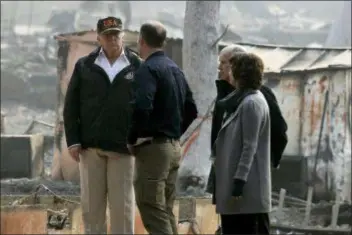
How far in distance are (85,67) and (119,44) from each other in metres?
0.28

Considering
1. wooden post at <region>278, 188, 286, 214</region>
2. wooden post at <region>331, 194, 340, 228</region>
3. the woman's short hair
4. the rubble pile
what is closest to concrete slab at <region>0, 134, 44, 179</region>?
the rubble pile

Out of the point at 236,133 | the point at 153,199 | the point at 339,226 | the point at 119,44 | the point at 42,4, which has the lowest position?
the point at 339,226

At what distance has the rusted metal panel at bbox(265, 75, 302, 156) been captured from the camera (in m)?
16.5

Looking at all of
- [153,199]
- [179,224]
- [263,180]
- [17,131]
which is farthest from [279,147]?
[17,131]

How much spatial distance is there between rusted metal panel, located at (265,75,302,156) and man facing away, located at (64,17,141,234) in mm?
9792

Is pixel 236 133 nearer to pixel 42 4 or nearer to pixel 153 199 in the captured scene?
pixel 153 199

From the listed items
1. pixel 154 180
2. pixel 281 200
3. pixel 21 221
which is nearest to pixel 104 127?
pixel 154 180

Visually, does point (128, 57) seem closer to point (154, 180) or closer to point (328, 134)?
point (154, 180)

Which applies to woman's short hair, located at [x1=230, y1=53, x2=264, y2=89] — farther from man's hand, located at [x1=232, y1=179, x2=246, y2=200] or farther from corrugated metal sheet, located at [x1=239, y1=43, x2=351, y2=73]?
corrugated metal sheet, located at [x1=239, y1=43, x2=351, y2=73]

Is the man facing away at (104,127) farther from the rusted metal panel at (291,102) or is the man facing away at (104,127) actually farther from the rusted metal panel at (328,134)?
the rusted metal panel at (291,102)

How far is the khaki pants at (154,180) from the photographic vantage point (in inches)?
262

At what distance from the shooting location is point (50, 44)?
35.2 metres

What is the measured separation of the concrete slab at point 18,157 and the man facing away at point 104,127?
9.73 m

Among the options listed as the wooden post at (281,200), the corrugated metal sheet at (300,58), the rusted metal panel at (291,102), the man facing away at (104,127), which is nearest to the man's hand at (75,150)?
the man facing away at (104,127)
